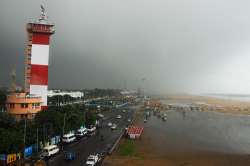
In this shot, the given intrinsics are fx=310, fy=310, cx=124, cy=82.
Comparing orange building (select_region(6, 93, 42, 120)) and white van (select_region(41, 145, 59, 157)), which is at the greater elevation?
orange building (select_region(6, 93, 42, 120))

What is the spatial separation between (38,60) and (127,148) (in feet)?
94.8

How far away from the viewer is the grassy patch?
143 ft

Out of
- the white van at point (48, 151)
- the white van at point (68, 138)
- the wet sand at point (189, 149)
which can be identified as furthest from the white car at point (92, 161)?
the white van at point (68, 138)

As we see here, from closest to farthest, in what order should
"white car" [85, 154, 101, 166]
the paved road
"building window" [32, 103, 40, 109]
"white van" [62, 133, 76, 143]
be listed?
1. "white car" [85, 154, 101, 166]
2. the paved road
3. "white van" [62, 133, 76, 143]
4. "building window" [32, 103, 40, 109]

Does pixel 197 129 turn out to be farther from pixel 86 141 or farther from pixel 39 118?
pixel 39 118

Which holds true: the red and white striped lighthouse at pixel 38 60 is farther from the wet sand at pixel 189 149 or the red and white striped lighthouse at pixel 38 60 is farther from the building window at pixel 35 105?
the wet sand at pixel 189 149

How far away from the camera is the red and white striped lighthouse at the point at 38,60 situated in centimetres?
6362

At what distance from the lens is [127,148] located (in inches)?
1854

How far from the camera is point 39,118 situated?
166 feet

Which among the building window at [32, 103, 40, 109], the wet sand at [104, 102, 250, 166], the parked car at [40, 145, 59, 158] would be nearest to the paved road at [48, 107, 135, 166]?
the parked car at [40, 145, 59, 158]

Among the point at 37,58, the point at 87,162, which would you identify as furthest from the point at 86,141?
the point at 37,58

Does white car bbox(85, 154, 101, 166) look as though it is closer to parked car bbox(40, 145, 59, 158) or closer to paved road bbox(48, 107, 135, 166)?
paved road bbox(48, 107, 135, 166)

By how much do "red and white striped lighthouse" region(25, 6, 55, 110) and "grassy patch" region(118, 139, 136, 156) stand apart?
68.8ft

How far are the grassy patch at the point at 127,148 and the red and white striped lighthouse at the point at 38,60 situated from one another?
68.8ft
